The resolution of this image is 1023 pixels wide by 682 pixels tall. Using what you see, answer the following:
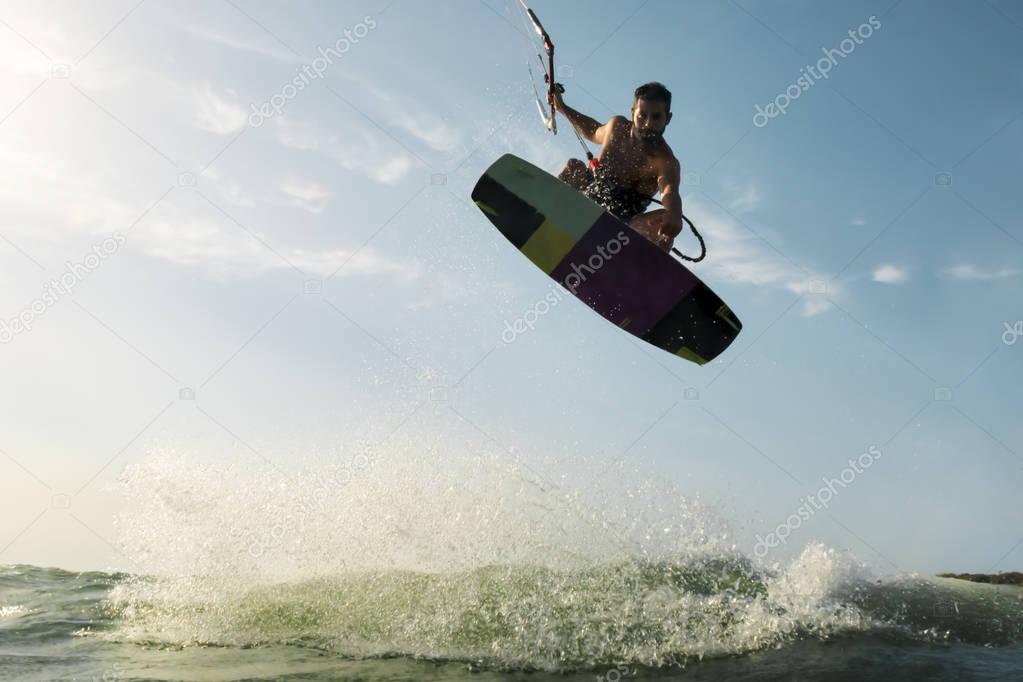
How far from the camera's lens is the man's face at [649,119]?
305 inches

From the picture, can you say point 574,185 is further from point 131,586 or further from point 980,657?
point 131,586

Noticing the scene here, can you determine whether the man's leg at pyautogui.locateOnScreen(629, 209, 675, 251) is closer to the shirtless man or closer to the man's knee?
the shirtless man

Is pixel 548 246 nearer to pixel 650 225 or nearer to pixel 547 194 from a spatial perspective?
pixel 547 194

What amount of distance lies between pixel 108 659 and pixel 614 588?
477 centimetres

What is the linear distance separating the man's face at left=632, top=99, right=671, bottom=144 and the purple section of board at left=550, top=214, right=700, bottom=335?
37.8 inches

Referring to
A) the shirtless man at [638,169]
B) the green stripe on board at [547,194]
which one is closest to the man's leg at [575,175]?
the shirtless man at [638,169]

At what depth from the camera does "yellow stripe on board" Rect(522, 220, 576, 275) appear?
8227 millimetres

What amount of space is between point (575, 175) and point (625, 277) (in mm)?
1351

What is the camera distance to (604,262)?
8.12 meters

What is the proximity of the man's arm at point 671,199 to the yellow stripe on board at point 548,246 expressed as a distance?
115 cm

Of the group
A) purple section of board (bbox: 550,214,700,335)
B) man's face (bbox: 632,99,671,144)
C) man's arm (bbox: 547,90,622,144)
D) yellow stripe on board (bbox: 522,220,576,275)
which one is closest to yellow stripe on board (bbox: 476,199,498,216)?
yellow stripe on board (bbox: 522,220,576,275)

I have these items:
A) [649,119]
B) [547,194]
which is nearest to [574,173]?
[547,194]

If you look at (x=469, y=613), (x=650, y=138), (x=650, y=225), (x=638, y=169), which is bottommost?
(x=469, y=613)

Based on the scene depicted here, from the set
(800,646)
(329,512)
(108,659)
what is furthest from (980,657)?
(108,659)
